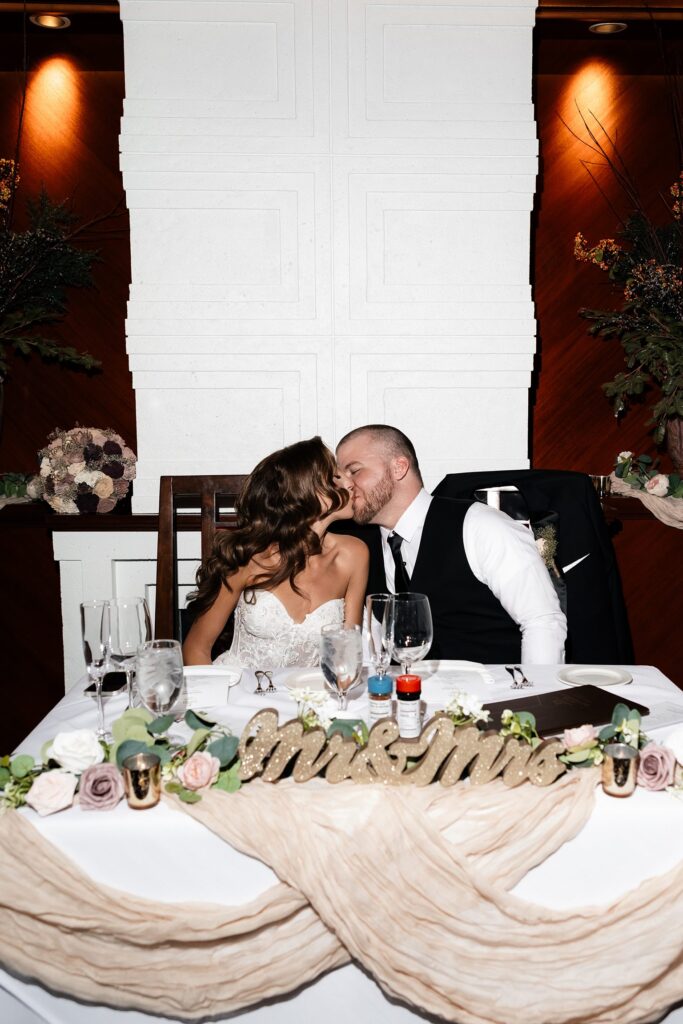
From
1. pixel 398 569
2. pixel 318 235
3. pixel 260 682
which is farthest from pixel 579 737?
pixel 318 235

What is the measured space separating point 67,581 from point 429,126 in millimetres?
2324

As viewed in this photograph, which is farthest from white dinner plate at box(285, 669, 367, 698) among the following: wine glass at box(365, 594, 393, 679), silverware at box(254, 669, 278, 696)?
wine glass at box(365, 594, 393, 679)

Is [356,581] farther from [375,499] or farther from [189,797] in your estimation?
[189,797]

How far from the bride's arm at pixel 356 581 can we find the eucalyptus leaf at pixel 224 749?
1379 mm

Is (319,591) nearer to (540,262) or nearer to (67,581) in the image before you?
(67,581)

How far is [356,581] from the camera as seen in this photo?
2.73m

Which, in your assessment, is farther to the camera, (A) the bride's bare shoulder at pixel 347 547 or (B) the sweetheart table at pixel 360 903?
(A) the bride's bare shoulder at pixel 347 547

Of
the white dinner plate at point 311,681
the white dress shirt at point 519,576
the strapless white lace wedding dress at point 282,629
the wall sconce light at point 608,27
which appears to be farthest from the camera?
the wall sconce light at point 608,27

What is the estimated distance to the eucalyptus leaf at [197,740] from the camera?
1308 mm

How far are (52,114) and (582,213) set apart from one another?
280cm

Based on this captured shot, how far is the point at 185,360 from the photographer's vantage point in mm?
3418

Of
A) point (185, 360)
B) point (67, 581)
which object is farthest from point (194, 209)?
point (67, 581)

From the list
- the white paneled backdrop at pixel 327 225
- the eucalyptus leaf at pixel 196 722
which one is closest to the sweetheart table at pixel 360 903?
the eucalyptus leaf at pixel 196 722

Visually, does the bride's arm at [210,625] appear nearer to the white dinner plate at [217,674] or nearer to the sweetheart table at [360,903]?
the white dinner plate at [217,674]
